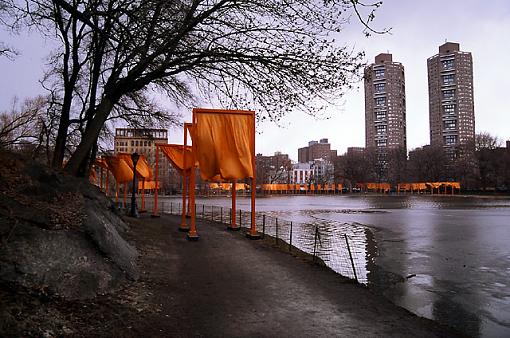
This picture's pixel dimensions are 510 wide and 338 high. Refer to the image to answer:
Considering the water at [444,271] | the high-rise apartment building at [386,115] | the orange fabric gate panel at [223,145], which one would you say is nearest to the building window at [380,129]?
the high-rise apartment building at [386,115]

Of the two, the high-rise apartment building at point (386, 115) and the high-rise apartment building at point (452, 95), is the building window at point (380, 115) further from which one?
the high-rise apartment building at point (452, 95)

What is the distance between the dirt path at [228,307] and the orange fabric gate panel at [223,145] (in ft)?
13.4

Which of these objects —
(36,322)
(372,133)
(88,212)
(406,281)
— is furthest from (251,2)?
(372,133)

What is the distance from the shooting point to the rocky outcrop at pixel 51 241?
5.50 metres

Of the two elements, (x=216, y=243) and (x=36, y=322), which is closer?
(x=36, y=322)

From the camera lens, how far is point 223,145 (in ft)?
44.8

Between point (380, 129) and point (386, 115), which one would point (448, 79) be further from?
point (380, 129)

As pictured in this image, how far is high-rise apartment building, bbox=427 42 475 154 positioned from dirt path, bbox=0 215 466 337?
120688mm

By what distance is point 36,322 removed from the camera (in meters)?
4.57

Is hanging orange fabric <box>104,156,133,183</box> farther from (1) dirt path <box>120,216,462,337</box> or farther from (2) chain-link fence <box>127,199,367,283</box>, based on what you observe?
(1) dirt path <box>120,216,462,337</box>

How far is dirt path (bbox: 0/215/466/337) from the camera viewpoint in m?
5.11

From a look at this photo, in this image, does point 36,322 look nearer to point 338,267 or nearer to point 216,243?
point 338,267

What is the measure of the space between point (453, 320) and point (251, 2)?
8649 millimetres

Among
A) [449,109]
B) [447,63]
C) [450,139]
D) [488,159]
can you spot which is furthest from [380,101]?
[488,159]
